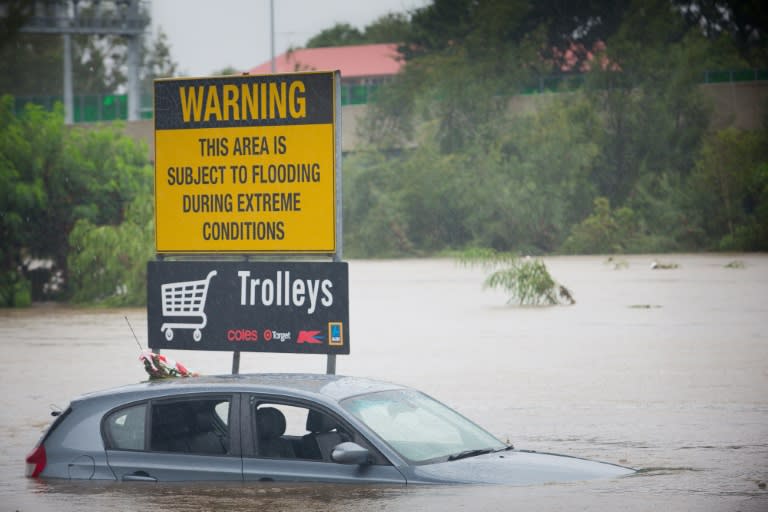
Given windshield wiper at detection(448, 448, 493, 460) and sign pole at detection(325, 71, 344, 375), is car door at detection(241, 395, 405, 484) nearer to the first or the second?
windshield wiper at detection(448, 448, 493, 460)

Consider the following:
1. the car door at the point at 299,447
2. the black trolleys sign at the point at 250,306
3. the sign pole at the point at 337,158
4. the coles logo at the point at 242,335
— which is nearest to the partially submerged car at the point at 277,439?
the car door at the point at 299,447

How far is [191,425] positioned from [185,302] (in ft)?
15.3

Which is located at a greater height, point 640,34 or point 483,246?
point 640,34

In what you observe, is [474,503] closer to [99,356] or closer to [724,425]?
[724,425]

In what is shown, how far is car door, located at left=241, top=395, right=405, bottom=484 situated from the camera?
8.55m

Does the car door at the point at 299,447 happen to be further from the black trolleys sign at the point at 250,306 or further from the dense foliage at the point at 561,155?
the dense foliage at the point at 561,155

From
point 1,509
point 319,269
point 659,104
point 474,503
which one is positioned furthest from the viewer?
point 659,104

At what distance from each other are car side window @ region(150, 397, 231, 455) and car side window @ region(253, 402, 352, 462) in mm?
244

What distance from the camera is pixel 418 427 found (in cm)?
921

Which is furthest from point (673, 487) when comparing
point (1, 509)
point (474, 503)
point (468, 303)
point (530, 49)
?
point (530, 49)

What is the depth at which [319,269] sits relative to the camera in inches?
520

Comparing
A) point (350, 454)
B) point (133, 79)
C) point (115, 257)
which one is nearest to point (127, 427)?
point (350, 454)

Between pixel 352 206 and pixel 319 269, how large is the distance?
64431 millimetres

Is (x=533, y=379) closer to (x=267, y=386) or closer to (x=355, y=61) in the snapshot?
(x=267, y=386)
